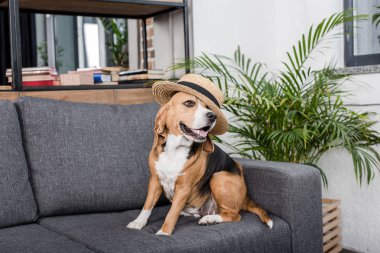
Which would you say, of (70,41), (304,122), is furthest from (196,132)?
(70,41)

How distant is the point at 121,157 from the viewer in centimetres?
234

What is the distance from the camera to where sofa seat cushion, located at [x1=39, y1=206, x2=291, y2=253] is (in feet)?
5.80

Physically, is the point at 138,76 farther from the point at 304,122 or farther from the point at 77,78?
the point at 304,122

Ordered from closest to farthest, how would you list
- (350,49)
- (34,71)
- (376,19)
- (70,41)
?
(34,71) < (376,19) < (350,49) < (70,41)

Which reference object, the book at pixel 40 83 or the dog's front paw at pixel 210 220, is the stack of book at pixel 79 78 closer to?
the book at pixel 40 83

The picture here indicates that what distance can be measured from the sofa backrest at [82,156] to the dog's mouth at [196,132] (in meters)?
0.52

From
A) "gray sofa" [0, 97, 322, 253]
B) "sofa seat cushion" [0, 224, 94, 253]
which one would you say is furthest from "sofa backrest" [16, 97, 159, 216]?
"sofa seat cushion" [0, 224, 94, 253]

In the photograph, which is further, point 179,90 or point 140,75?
point 140,75

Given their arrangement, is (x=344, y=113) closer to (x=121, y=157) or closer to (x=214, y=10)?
(x=214, y=10)

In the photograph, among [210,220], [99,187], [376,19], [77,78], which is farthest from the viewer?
[376,19]

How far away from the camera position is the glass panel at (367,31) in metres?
3.10

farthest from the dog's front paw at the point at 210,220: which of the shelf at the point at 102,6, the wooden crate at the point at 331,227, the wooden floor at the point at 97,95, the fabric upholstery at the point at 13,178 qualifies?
the shelf at the point at 102,6

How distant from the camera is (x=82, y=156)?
7.40ft

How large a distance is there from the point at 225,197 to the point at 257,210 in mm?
163
